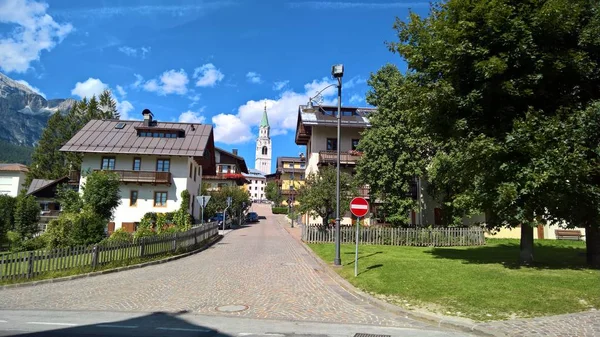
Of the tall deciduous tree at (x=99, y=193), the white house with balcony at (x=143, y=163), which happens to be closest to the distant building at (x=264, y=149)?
the white house with balcony at (x=143, y=163)

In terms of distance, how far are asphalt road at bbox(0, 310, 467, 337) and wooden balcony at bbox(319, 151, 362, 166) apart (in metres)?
27.9

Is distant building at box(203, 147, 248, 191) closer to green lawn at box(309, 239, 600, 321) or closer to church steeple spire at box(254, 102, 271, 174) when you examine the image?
green lawn at box(309, 239, 600, 321)

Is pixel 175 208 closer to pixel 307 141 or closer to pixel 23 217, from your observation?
pixel 23 217

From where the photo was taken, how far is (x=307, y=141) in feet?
148

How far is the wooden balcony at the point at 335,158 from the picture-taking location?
116 feet

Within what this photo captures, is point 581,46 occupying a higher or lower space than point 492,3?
lower

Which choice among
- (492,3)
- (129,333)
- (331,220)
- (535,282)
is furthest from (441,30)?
(331,220)

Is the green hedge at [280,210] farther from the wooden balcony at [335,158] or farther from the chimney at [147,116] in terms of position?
the wooden balcony at [335,158]

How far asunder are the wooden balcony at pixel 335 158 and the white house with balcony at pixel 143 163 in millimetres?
11236

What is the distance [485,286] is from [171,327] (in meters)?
7.24

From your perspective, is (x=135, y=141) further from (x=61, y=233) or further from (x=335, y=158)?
(x=61, y=233)

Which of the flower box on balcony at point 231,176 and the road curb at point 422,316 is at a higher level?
the flower box on balcony at point 231,176

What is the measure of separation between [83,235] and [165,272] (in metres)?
7.35

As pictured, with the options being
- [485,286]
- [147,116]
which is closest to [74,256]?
[485,286]
